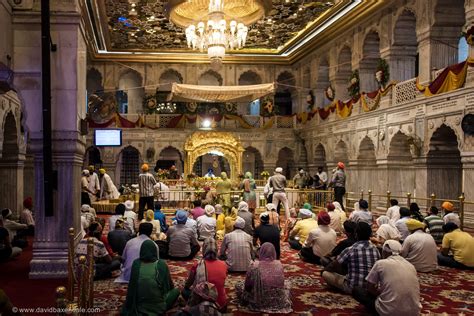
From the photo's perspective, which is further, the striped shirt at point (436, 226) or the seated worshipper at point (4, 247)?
the striped shirt at point (436, 226)

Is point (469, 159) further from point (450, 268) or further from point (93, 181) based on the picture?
point (93, 181)

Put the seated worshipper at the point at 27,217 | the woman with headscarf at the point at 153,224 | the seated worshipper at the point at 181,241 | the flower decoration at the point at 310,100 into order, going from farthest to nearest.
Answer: the flower decoration at the point at 310,100, the seated worshipper at the point at 27,217, the woman with headscarf at the point at 153,224, the seated worshipper at the point at 181,241

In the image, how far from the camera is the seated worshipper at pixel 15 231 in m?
8.78

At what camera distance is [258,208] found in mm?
16312

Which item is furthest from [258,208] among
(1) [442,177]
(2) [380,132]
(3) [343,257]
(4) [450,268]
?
(3) [343,257]

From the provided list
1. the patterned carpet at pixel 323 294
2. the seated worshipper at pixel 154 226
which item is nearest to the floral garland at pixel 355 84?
the patterned carpet at pixel 323 294

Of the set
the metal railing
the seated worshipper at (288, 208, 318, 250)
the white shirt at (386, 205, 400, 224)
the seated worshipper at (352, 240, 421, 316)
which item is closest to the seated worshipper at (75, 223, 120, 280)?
the seated worshipper at (288, 208, 318, 250)

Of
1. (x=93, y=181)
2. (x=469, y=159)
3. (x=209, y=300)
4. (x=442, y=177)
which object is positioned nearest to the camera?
(x=209, y=300)

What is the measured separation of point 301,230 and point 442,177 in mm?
6546

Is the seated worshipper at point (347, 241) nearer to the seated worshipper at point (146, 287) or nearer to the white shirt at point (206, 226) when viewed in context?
the seated worshipper at point (146, 287)

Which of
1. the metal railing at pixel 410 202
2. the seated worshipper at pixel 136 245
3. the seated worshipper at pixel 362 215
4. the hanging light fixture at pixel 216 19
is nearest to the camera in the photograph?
the seated worshipper at pixel 136 245

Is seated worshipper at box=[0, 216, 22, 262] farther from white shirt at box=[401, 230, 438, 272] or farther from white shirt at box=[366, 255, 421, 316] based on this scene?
white shirt at box=[401, 230, 438, 272]

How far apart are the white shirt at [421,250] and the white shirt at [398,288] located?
270 centimetres

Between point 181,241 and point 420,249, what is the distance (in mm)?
3847
